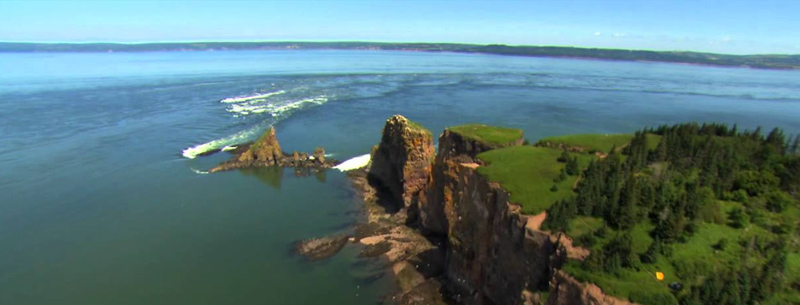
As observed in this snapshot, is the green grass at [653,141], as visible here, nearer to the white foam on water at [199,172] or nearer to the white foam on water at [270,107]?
the white foam on water at [199,172]

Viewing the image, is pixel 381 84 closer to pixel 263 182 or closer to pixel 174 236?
pixel 263 182

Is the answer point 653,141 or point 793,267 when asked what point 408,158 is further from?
point 793,267

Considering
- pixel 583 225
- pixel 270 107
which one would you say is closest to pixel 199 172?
pixel 270 107

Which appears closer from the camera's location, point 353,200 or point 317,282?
point 317,282

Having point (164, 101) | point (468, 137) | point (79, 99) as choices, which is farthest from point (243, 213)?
point (79, 99)

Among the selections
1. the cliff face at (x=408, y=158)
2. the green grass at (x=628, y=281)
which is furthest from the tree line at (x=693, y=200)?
the cliff face at (x=408, y=158)

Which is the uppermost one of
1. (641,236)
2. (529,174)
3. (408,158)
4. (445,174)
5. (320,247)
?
(529,174)
